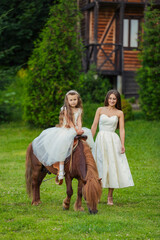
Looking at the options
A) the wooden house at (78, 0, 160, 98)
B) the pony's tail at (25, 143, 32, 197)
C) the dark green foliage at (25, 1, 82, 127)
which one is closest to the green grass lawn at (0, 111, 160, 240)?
the pony's tail at (25, 143, 32, 197)

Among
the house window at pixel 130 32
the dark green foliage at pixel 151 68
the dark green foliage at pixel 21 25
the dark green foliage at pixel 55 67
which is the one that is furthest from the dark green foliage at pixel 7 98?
the house window at pixel 130 32

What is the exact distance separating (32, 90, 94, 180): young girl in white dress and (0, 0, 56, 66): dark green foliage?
1574cm

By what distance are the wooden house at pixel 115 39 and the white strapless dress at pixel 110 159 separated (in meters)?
14.6

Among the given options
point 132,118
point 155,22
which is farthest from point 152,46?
point 132,118

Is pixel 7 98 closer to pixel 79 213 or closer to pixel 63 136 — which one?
pixel 63 136

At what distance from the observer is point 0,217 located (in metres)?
6.35

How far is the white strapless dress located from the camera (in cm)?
732

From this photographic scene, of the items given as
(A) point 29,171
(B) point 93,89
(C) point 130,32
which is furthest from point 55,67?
(C) point 130,32

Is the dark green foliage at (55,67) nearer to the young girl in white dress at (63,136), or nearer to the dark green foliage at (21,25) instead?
the dark green foliage at (21,25)

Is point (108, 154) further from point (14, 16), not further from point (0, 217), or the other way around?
point (14, 16)

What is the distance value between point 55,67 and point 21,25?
782cm

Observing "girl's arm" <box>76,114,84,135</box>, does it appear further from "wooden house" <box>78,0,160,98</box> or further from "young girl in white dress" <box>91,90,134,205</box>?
"wooden house" <box>78,0,160,98</box>

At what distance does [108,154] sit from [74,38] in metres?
9.31

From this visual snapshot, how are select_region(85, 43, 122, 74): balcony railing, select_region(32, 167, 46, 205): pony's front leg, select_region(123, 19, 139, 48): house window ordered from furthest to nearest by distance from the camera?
select_region(123, 19, 139, 48): house window
select_region(85, 43, 122, 74): balcony railing
select_region(32, 167, 46, 205): pony's front leg
